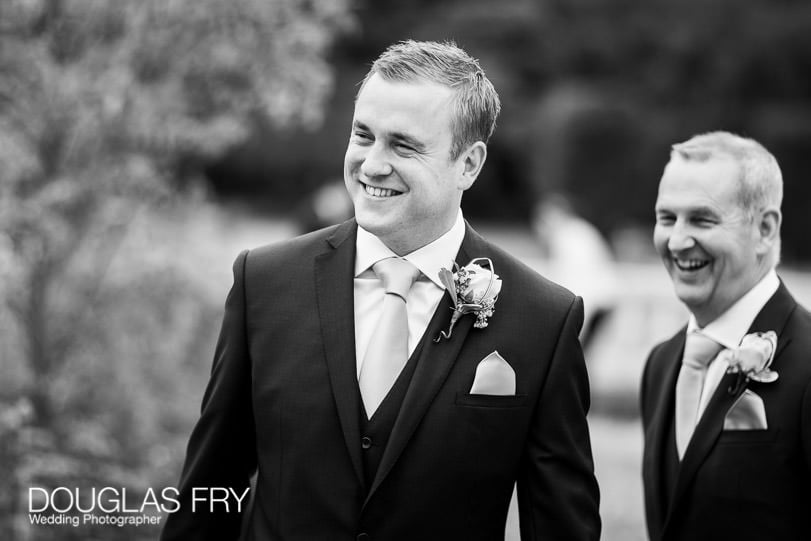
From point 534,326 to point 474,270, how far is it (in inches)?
9.4

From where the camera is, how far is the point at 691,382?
3.77 m

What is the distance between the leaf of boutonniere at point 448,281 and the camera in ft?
9.99

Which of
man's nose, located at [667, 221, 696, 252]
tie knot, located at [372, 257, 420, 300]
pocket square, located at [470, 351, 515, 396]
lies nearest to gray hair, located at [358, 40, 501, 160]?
tie knot, located at [372, 257, 420, 300]

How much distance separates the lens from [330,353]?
3.02 meters

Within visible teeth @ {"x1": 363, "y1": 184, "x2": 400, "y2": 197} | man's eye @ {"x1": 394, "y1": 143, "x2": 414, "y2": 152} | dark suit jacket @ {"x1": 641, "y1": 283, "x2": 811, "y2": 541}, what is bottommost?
dark suit jacket @ {"x1": 641, "y1": 283, "x2": 811, "y2": 541}

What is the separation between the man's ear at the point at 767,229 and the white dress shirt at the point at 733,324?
116 mm

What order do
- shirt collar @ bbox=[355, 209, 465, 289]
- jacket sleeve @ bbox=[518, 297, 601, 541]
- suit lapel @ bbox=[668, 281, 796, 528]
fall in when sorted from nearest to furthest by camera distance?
jacket sleeve @ bbox=[518, 297, 601, 541] < shirt collar @ bbox=[355, 209, 465, 289] < suit lapel @ bbox=[668, 281, 796, 528]

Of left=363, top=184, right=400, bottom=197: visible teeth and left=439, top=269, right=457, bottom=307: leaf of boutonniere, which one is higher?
left=363, top=184, right=400, bottom=197: visible teeth

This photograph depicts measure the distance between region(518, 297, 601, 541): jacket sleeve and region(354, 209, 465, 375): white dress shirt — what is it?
0.39 m

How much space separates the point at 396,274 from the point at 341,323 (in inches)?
8.4

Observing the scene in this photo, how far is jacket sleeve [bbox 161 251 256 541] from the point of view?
3102 millimetres

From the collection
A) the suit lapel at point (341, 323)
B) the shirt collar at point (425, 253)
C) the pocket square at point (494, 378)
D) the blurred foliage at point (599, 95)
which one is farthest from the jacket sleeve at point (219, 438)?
the blurred foliage at point (599, 95)

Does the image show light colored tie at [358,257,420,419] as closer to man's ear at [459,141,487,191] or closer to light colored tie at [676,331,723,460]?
man's ear at [459,141,487,191]

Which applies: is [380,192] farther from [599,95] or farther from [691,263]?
[599,95]
